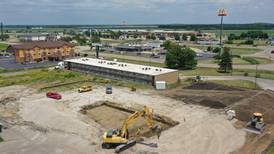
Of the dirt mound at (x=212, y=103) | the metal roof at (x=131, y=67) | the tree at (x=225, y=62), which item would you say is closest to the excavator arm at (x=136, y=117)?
the dirt mound at (x=212, y=103)

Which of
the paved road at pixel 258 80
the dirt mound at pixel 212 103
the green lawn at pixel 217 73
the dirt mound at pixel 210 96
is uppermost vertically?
the green lawn at pixel 217 73

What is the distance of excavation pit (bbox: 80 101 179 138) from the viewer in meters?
31.6

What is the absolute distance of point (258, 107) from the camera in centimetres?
3825

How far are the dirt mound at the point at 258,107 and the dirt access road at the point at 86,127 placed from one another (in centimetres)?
295

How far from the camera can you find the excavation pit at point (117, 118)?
104ft

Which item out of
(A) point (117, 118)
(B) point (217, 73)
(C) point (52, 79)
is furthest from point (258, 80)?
(C) point (52, 79)

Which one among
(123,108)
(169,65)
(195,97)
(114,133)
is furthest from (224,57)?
(114,133)

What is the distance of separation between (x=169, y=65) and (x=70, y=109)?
3583 centimetres

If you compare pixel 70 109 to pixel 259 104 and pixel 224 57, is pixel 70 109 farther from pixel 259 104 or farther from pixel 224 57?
pixel 224 57

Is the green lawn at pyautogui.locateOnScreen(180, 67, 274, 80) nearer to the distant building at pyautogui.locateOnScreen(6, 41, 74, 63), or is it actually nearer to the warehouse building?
the warehouse building

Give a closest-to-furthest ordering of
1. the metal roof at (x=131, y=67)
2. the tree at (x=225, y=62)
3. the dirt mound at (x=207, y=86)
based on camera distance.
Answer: the dirt mound at (x=207, y=86)
the metal roof at (x=131, y=67)
the tree at (x=225, y=62)

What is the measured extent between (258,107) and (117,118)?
1903cm

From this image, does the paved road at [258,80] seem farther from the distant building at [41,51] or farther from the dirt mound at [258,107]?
the distant building at [41,51]

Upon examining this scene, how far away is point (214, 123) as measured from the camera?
3294 centimetres
